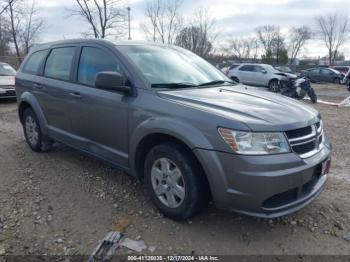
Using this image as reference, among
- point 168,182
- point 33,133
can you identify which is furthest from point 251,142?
point 33,133

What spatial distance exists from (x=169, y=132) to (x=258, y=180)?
0.89 meters

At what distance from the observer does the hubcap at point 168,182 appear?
3.15 metres

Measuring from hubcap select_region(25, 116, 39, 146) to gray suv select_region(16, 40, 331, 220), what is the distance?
77 centimetres

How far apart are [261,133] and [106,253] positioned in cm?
163

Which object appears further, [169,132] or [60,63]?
[60,63]

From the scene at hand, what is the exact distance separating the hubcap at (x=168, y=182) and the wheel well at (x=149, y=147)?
188 millimetres

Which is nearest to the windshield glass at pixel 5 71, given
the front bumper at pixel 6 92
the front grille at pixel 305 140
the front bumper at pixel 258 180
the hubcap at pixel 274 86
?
the front bumper at pixel 6 92

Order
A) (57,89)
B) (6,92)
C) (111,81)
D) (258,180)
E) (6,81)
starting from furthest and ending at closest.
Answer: (6,81) → (6,92) → (57,89) → (111,81) → (258,180)

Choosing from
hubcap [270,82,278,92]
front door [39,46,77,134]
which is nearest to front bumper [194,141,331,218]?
front door [39,46,77,134]

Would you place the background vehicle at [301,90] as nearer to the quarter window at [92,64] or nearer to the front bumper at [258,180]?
the quarter window at [92,64]

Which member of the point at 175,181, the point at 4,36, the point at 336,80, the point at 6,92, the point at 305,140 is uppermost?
the point at 4,36

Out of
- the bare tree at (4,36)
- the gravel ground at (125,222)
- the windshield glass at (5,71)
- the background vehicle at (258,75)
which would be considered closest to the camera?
the gravel ground at (125,222)

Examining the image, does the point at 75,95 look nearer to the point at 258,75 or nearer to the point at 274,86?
the point at 274,86

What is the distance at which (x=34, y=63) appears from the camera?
5.31 m
